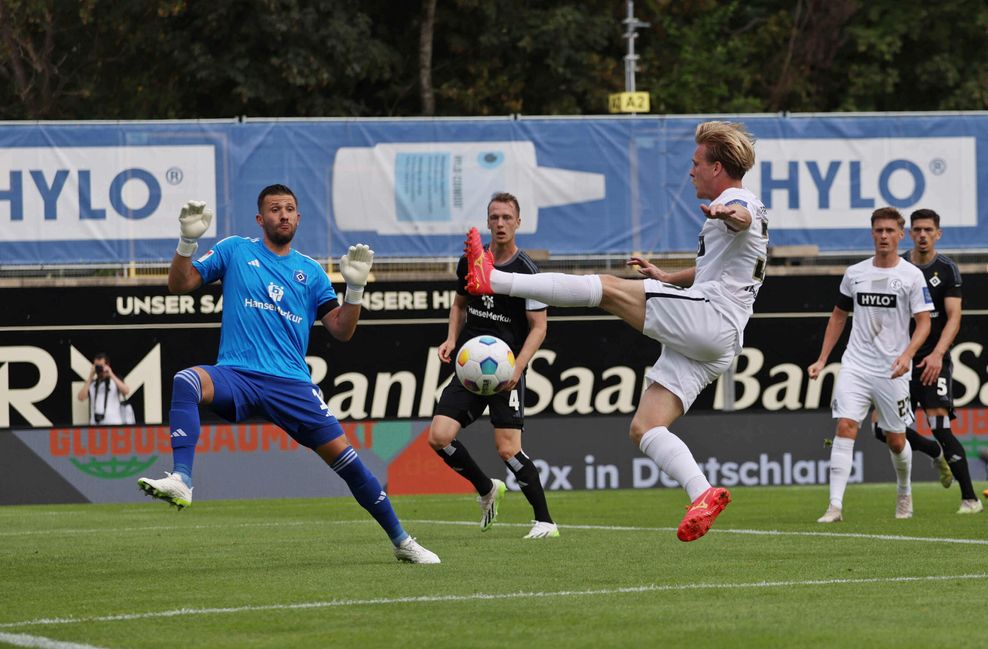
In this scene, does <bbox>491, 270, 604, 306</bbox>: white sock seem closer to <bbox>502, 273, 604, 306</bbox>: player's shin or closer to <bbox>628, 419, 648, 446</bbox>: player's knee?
<bbox>502, 273, 604, 306</bbox>: player's shin

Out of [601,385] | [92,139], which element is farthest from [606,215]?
[92,139]

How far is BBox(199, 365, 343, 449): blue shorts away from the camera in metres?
9.37

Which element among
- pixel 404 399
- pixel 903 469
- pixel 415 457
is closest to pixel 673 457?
pixel 903 469

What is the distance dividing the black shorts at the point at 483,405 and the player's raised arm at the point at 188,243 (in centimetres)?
320

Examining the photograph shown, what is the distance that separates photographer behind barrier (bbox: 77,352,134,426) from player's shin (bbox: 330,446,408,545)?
12.2m

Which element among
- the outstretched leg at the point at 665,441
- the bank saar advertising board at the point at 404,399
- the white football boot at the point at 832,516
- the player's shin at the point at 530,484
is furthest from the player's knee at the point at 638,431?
the bank saar advertising board at the point at 404,399

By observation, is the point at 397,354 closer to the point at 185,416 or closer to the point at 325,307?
the point at 325,307

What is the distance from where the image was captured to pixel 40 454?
65.7 ft

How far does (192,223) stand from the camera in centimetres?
909

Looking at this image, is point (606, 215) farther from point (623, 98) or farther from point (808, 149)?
point (623, 98)

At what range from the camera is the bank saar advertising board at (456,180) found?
21469 millimetres

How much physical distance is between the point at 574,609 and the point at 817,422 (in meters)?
14.3

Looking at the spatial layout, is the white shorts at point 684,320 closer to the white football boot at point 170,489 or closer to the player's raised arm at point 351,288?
the player's raised arm at point 351,288

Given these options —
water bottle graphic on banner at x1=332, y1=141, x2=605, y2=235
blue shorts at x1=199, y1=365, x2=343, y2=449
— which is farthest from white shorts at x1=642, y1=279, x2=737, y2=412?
water bottle graphic on banner at x1=332, y1=141, x2=605, y2=235
